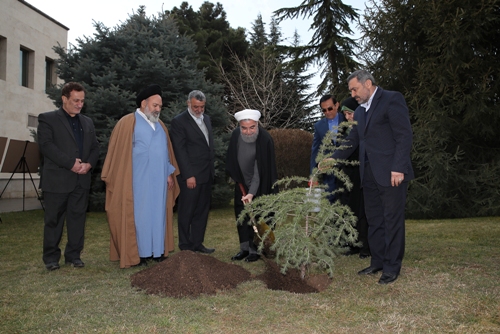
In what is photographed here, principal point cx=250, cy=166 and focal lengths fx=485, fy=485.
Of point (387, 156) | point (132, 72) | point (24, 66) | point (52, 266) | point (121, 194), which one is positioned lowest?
point (52, 266)

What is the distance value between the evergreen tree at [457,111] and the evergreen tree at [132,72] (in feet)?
17.1

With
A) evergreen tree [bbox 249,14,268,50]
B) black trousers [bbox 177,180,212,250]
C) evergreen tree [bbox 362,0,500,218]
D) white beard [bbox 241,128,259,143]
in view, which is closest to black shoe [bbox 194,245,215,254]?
black trousers [bbox 177,180,212,250]

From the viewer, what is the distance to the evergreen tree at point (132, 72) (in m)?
12.2

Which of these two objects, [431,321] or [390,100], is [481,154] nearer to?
[390,100]

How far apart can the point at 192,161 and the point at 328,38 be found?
16.6m

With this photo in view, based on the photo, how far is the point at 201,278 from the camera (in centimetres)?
455

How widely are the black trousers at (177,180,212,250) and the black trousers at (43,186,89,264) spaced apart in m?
1.23

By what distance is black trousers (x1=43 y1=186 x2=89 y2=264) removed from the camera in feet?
18.3

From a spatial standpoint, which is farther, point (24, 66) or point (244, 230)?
point (24, 66)

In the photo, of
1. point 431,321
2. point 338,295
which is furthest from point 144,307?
point 431,321

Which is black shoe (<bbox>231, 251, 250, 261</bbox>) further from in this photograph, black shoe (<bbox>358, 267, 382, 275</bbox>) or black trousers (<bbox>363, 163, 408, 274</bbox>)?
black trousers (<bbox>363, 163, 408, 274</bbox>)

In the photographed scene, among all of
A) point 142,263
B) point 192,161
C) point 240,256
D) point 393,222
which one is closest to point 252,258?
point 240,256

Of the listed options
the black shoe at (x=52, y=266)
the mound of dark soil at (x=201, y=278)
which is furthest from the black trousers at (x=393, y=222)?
the black shoe at (x=52, y=266)

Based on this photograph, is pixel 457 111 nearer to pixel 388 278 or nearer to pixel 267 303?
pixel 388 278
